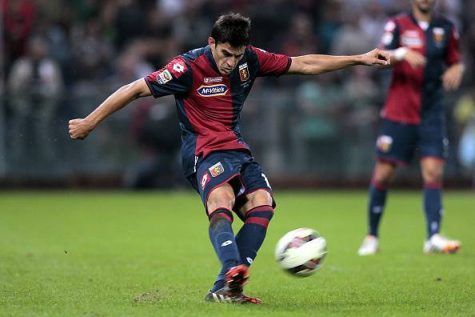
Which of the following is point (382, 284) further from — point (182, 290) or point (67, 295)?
point (67, 295)

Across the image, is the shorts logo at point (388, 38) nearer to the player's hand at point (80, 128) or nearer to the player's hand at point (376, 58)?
the player's hand at point (376, 58)

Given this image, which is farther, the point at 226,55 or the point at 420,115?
the point at 420,115

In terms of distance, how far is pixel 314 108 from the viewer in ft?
65.5

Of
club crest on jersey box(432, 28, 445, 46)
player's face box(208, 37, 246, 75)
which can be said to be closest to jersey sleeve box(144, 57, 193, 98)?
player's face box(208, 37, 246, 75)

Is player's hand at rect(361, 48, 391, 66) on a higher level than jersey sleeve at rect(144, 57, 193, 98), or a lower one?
higher

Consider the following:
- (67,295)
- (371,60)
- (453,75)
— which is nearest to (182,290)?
(67,295)

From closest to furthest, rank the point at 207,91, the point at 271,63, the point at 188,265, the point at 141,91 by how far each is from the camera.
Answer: the point at 141,91 < the point at 207,91 < the point at 271,63 < the point at 188,265

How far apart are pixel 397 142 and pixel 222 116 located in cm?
387

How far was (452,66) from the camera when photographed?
11.4 metres

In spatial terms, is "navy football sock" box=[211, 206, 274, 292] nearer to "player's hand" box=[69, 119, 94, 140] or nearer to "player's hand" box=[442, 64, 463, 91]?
"player's hand" box=[69, 119, 94, 140]

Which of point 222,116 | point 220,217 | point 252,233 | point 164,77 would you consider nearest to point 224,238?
point 220,217

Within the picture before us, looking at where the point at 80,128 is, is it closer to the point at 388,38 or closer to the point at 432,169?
the point at 388,38

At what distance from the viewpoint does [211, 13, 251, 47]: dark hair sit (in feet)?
24.5

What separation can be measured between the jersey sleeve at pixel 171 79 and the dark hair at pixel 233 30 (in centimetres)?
41
